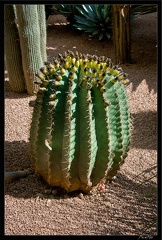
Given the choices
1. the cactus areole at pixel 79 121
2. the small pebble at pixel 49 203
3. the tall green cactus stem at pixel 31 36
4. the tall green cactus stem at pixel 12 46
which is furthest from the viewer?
the tall green cactus stem at pixel 12 46

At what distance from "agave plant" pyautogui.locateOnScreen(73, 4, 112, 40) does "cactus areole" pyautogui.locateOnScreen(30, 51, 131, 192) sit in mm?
2606

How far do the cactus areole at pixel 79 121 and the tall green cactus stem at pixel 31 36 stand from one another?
129cm

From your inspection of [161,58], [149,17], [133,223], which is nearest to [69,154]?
[133,223]

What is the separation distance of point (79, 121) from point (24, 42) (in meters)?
1.62

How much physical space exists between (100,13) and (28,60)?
4.95 feet

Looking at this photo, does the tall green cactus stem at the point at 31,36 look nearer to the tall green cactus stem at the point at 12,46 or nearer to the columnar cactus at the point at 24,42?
the columnar cactus at the point at 24,42

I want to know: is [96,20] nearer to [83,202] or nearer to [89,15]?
[89,15]

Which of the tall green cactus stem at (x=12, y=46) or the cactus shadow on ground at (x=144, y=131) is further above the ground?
the tall green cactus stem at (x=12, y=46)

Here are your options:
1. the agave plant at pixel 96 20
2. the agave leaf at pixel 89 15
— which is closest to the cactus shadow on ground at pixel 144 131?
the agave plant at pixel 96 20

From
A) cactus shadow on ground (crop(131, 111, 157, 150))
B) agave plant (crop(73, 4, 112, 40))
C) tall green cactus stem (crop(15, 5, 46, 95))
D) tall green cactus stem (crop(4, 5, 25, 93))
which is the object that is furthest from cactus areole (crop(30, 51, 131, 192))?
agave plant (crop(73, 4, 112, 40))

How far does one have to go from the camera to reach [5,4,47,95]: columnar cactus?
3.57m

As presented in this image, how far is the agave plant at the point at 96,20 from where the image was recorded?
4.84m

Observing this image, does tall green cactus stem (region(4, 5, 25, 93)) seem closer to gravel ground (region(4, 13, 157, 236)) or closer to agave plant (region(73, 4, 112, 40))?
gravel ground (region(4, 13, 157, 236))

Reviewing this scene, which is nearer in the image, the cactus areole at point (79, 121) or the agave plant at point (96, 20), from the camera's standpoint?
the cactus areole at point (79, 121)
